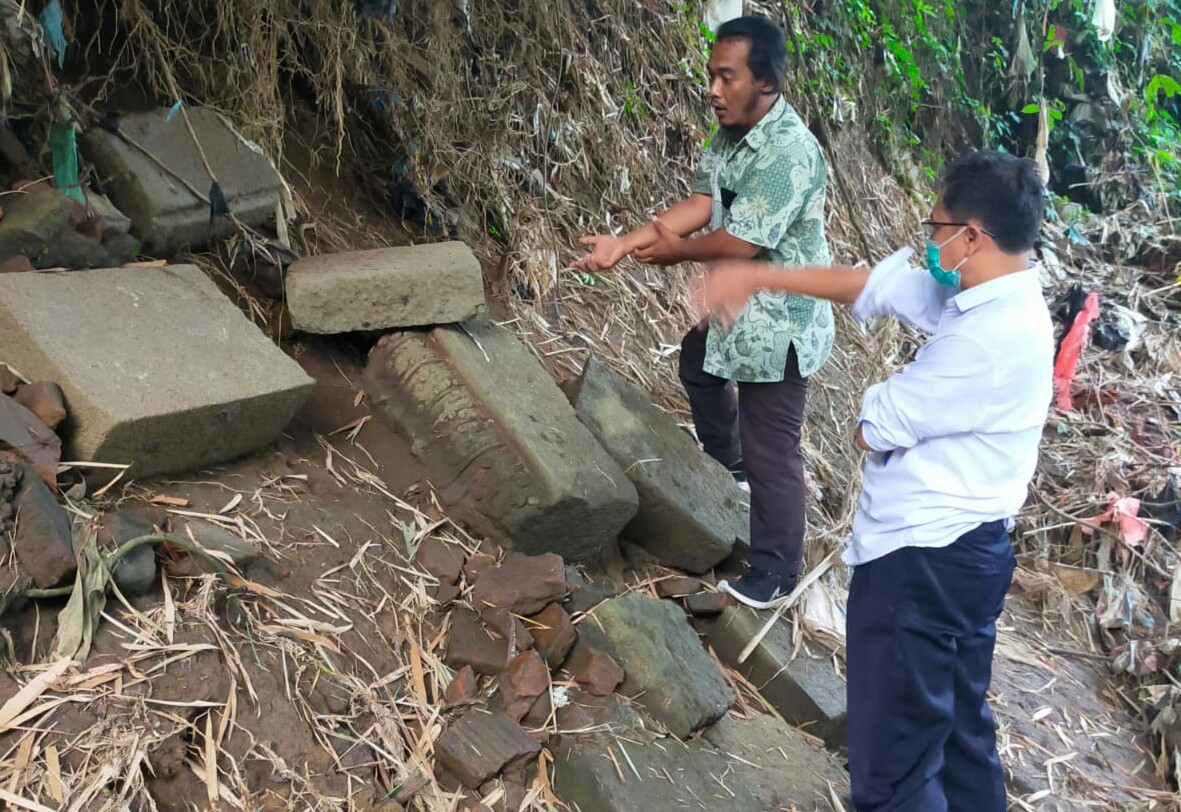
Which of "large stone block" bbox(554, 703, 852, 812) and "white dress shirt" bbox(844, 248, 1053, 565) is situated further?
"large stone block" bbox(554, 703, 852, 812)

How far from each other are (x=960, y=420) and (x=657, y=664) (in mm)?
1162

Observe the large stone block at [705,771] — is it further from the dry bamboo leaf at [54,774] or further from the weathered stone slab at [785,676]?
the dry bamboo leaf at [54,774]

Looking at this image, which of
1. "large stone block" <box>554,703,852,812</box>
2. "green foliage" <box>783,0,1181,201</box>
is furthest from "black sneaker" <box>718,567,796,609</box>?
"green foliage" <box>783,0,1181,201</box>

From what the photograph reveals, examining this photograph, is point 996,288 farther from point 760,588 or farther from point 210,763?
point 210,763

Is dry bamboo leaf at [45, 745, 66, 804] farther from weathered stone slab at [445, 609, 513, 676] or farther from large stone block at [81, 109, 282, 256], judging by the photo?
large stone block at [81, 109, 282, 256]

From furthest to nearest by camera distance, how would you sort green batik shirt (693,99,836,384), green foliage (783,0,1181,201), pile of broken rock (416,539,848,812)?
green foliage (783,0,1181,201) < green batik shirt (693,99,836,384) < pile of broken rock (416,539,848,812)

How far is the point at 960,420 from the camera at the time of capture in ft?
7.61

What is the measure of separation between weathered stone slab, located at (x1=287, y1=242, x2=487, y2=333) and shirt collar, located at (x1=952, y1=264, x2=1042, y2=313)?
165 cm

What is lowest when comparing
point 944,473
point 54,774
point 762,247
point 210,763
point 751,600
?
point 751,600

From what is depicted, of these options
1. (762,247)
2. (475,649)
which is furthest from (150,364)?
(762,247)

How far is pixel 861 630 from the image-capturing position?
2.61m

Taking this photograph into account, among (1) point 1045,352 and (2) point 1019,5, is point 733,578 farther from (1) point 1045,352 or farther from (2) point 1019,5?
(2) point 1019,5

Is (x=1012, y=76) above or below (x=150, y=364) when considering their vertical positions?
below

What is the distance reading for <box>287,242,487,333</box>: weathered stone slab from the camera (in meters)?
3.22
